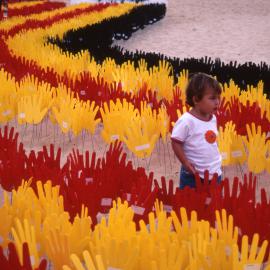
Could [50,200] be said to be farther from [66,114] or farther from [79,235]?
[66,114]

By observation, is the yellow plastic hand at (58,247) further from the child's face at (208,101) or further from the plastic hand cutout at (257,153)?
the plastic hand cutout at (257,153)

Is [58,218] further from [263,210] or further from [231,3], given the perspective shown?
[231,3]

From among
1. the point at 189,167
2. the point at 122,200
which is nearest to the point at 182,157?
the point at 189,167

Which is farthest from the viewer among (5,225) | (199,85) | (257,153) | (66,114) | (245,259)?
(66,114)

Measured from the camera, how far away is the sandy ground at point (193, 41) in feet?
14.9

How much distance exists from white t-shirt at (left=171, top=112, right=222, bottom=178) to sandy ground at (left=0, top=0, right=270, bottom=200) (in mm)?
751

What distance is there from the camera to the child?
3.23m

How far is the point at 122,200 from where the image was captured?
270 centimetres

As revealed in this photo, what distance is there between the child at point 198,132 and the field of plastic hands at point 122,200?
0.77 feet

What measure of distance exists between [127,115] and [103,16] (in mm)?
10526

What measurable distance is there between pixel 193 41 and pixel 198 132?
11.6 meters

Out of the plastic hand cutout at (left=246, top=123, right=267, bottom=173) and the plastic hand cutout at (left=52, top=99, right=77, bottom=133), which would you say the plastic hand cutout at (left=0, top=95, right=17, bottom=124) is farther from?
the plastic hand cutout at (left=246, top=123, right=267, bottom=173)

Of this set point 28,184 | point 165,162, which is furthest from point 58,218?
point 165,162

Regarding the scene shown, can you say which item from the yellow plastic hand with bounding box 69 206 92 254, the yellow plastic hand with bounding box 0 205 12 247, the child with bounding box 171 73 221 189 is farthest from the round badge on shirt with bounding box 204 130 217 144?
the yellow plastic hand with bounding box 0 205 12 247
